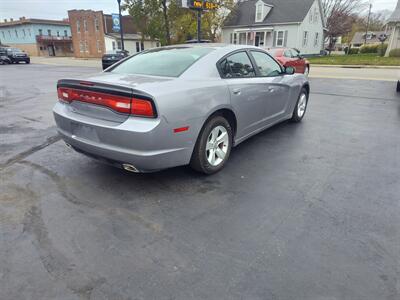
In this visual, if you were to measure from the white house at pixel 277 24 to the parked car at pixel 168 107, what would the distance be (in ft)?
102

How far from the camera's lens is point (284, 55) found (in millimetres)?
13914

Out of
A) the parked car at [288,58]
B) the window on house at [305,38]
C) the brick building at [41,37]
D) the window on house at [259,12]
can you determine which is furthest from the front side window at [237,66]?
the brick building at [41,37]

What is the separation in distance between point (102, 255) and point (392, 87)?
1225cm

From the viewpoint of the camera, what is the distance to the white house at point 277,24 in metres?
31.9

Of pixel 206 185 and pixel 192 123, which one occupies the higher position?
pixel 192 123

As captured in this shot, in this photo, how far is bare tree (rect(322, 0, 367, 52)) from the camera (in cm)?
4644

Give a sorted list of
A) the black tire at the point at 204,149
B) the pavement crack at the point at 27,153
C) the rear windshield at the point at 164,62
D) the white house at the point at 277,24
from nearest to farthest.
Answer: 1. the black tire at the point at 204,149
2. the rear windshield at the point at 164,62
3. the pavement crack at the point at 27,153
4. the white house at the point at 277,24

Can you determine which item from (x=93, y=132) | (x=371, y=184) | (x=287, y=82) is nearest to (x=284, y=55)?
(x=287, y=82)

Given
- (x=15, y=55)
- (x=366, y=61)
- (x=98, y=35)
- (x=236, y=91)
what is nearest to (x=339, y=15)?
(x=366, y=61)

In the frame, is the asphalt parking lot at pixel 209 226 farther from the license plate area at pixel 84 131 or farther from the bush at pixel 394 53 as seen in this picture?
the bush at pixel 394 53

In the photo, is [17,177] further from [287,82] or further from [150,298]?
[287,82]

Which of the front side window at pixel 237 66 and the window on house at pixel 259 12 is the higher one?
the window on house at pixel 259 12

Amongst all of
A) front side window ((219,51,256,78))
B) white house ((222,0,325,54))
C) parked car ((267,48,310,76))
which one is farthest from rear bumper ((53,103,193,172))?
white house ((222,0,325,54))

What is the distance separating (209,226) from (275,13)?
35787 millimetres
